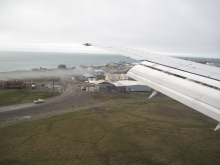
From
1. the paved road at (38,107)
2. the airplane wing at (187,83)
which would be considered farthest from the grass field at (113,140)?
the airplane wing at (187,83)

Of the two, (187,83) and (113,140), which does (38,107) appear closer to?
(113,140)

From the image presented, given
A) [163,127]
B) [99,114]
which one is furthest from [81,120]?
[163,127]

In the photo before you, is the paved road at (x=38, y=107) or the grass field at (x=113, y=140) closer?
the grass field at (x=113, y=140)

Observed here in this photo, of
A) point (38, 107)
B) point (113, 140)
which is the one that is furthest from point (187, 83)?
point (38, 107)

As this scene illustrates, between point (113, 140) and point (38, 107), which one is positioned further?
point (38, 107)

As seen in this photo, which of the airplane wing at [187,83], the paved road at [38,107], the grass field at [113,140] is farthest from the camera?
the paved road at [38,107]

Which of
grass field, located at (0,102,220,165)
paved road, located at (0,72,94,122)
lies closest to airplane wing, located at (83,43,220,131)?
grass field, located at (0,102,220,165)

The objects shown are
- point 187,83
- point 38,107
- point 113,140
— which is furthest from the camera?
point 38,107

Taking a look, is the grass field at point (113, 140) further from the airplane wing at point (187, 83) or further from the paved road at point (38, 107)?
the airplane wing at point (187, 83)

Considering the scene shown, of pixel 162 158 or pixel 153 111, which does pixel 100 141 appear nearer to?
pixel 162 158
